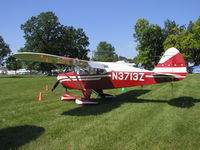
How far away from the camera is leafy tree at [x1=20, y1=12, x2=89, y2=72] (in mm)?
42844

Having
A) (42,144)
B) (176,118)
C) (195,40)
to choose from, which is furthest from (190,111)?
(195,40)

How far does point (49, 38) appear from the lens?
4538 cm

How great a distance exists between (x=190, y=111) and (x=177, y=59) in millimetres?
2178

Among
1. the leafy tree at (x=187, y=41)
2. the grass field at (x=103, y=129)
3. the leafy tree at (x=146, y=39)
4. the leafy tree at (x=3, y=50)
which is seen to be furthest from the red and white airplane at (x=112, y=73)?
the leafy tree at (x=3, y=50)

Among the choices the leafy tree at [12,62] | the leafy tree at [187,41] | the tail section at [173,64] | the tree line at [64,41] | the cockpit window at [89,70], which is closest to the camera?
the tail section at [173,64]

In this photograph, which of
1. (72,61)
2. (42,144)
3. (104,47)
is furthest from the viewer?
(104,47)

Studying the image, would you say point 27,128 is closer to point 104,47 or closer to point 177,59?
point 177,59

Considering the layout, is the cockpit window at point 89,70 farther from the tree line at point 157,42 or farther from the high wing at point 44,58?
the tree line at point 157,42

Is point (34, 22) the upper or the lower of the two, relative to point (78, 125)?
upper

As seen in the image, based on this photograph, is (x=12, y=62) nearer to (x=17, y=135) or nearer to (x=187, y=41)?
(x=187, y=41)

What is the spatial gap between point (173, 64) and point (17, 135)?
611 centimetres

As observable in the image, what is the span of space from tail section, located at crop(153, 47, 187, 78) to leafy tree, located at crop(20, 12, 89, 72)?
37621mm

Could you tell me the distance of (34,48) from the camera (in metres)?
42.2

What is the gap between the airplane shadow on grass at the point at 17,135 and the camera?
3800 millimetres
